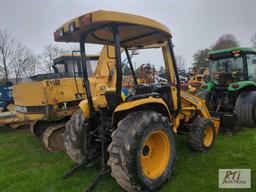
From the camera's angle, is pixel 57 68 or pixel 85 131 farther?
pixel 57 68

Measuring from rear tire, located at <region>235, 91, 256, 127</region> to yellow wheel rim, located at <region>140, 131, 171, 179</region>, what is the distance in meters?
3.26

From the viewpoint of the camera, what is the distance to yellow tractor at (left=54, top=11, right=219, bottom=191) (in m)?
2.88

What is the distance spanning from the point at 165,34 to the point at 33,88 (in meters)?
3.55

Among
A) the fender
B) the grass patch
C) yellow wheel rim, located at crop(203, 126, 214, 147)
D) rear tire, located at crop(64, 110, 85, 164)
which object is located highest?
the fender

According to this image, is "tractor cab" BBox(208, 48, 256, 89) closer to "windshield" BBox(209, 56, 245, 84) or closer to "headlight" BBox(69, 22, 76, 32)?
"windshield" BBox(209, 56, 245, 84)

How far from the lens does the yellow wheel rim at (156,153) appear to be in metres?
3.34

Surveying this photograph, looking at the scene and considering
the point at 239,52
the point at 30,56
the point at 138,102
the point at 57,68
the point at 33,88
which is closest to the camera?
the point at 138,102

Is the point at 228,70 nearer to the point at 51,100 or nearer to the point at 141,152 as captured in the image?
the point at 141,152

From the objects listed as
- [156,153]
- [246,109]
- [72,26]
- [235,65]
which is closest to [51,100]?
[72,26]

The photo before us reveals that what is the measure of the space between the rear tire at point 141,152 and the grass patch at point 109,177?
29cm

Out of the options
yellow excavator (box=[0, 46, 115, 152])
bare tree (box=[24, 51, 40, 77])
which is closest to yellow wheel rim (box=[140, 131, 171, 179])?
yellow excavator (box=[0, 46, 115, 152])

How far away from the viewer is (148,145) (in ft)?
11.3

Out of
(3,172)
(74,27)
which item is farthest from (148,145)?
(3,172)

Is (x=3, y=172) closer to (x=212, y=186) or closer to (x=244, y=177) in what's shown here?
(x=212, y=186)
